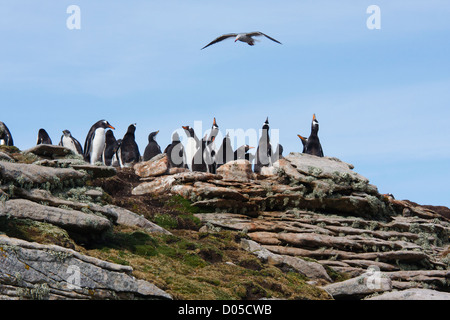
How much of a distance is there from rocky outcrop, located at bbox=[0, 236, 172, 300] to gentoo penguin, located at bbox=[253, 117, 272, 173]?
23757mm

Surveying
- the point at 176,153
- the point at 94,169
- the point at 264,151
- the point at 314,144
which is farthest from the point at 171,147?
the point at 94,169

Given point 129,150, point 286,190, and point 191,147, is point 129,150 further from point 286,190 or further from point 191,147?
point 286,190

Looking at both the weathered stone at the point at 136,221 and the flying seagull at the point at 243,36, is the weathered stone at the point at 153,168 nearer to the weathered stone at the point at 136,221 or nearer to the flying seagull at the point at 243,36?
the flying seagull at the point at 243,36

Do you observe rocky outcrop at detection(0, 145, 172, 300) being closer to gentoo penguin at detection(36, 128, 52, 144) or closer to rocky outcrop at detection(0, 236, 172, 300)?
rocky outcrop at detection(0, 236, 172, 300)

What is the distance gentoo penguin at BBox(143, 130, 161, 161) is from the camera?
1438 inches

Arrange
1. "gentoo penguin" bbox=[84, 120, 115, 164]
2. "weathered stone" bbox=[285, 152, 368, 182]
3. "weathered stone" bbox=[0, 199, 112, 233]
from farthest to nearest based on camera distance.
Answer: "gentoo penguin" bbox=[84, 120, 115, 164] < "weathered stone" bbox=[285, 152, 368, 182] < "weathered stone" bbox=[0, 199, 112, 233]

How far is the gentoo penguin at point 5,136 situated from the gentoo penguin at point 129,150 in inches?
255

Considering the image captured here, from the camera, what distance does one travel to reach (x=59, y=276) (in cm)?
1214

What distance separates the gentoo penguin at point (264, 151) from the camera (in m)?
36.6

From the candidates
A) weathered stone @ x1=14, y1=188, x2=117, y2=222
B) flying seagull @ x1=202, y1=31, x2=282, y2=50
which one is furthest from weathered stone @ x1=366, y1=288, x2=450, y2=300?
flying seagull @ x1=202, y1=31, x2=282, y2=50

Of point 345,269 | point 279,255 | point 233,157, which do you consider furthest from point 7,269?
point 233,157
